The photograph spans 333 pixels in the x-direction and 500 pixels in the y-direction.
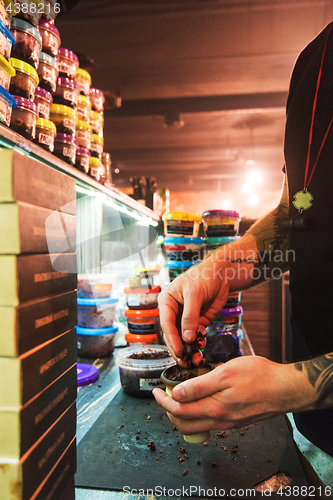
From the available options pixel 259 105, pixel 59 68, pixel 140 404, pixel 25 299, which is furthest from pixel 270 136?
pixel 25 299

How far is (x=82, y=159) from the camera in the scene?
1598 mm

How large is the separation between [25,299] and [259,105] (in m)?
5.20

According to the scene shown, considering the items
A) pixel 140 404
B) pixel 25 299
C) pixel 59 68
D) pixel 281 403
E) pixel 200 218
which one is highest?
pixel 59 68

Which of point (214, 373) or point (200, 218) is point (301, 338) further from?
point (200, 218)

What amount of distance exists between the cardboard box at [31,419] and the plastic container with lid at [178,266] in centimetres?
158

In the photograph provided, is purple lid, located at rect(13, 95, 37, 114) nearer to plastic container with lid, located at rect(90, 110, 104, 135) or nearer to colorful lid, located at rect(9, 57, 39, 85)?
colorful lid, located at rect(9, 57, 39, 85)

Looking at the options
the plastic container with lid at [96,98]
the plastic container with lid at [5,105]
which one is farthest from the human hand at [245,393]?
the plastic container with lid at [96,98]

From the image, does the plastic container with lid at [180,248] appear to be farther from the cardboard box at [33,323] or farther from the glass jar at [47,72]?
the cardboard box at [33,323]

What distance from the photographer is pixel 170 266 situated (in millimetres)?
2285

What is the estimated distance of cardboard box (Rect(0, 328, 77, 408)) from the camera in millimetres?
530

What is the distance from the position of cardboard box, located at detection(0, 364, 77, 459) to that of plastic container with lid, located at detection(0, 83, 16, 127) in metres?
0.76

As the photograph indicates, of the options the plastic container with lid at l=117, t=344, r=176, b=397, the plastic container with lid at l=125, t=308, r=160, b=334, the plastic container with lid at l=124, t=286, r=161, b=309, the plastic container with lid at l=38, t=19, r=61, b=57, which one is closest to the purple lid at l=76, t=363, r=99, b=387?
the plastic container with lid at l=117, t=344, r=176, b=397

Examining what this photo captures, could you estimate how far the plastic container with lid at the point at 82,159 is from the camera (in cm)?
158

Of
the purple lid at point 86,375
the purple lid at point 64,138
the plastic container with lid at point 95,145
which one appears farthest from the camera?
the plastic container with lid at point 95,145
